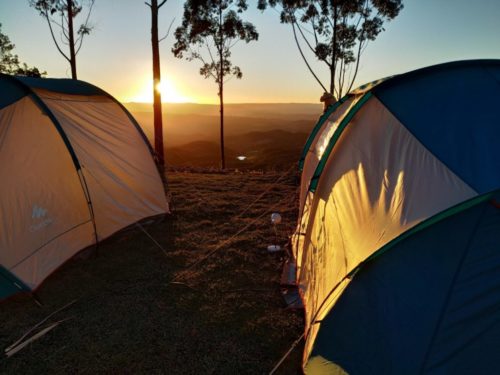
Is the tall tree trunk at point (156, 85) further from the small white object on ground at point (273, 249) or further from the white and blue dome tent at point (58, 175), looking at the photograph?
the small white object on ground at point (273, 249)

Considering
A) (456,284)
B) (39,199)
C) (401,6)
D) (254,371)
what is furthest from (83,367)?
(401,6)

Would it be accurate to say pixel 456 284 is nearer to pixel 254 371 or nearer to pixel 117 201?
pixel 254 371

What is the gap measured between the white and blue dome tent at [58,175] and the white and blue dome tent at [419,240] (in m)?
3.64

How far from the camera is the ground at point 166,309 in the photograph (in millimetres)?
→ 3244

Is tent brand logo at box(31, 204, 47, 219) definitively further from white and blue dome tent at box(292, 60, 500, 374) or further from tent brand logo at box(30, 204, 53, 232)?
white and blue dome tent at box(292, 60, 500, 374)

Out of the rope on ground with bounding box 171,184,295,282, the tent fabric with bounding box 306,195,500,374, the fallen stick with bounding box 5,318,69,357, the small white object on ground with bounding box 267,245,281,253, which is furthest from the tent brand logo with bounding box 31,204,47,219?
the tent fabric with bounding box 306,195,500,374

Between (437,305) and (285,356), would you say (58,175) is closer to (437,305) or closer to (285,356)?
(285,356)

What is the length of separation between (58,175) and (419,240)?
4.77 metres

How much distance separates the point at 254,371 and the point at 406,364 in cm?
133

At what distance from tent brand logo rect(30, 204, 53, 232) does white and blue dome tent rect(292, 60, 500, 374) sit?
3.70 meters

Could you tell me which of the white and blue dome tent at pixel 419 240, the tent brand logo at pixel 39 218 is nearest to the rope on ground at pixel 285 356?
the white and blue dome tent at pixel 419 240

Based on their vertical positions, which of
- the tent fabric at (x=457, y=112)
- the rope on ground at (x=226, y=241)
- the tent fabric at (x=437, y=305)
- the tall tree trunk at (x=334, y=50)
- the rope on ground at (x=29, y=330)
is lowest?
the rope on ground at (x=29, y=330)

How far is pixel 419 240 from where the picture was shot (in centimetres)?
254

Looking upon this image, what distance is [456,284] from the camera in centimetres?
241
